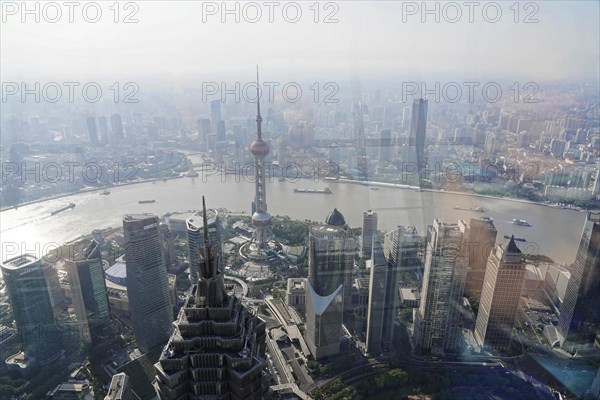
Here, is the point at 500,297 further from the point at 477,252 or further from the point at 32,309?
the point at 32,309

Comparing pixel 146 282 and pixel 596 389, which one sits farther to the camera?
pixel 146 282

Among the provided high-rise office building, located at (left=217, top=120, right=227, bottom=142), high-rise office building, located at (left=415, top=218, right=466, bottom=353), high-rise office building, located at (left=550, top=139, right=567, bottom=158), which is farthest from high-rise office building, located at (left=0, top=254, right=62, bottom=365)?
high-rise office building, located at (left=550, top=139, right=567, bottom=158)

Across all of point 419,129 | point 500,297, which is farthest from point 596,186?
point 500,297

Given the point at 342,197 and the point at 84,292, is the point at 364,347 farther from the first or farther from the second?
the point at 342,197

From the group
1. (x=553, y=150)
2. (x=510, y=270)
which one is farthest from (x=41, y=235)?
(x=553, y=150)

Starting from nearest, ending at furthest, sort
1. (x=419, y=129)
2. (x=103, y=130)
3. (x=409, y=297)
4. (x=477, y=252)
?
(x=477, y=252) < (x=409, y=297) < (x=419, y=129) < (x=103, y=130)

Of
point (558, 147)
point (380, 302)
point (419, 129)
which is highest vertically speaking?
point (419, 129)

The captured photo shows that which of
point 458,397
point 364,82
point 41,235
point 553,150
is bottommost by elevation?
point 458,397

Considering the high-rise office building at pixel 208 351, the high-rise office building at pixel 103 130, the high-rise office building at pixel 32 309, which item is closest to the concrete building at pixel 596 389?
the high-rise office building at pixel 208 351
